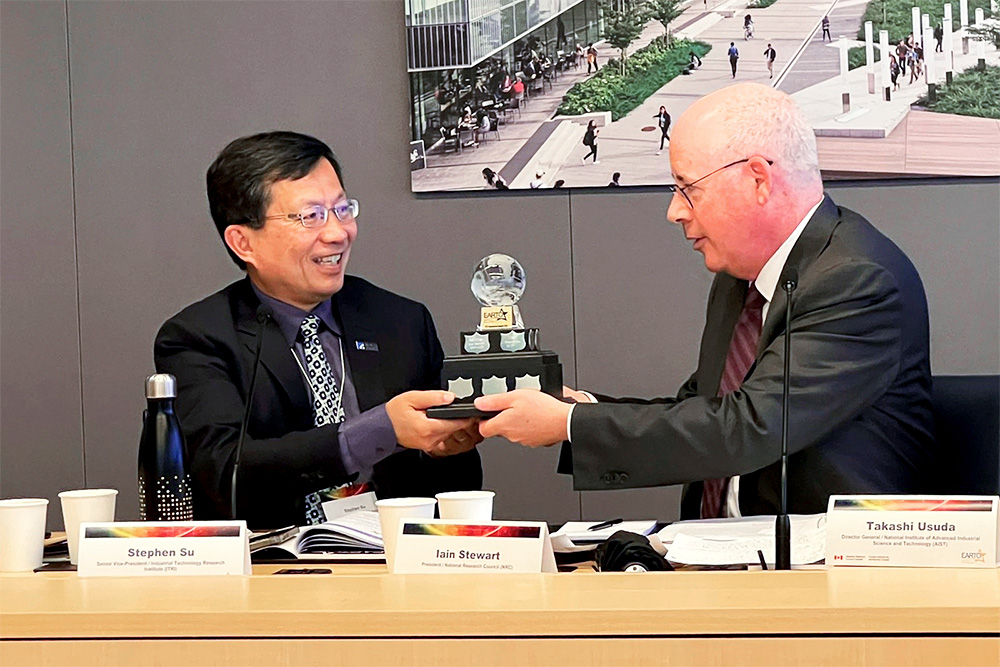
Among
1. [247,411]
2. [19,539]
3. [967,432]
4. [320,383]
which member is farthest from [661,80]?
[19,539]

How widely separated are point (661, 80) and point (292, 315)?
130 centimetres

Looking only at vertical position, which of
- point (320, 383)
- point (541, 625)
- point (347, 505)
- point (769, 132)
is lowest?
point (347, 505)

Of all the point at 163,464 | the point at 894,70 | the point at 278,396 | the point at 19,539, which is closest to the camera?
the point at 19,539

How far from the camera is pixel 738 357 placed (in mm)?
2225

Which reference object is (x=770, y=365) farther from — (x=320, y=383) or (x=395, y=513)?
(x=320, y=383)

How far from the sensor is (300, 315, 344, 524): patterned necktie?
8.02ft

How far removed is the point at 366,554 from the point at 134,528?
0.43 meters

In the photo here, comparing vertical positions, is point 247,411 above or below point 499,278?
below

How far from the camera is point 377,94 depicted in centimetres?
334

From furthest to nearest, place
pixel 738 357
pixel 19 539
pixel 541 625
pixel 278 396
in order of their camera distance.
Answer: pixel 278 396 < pixel 738 357 < pixel 19 539 < pixel 541 625

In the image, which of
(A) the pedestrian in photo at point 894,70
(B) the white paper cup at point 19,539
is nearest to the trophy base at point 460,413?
(B) the white paper cup at point 19,539

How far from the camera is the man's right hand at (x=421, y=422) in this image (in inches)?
85.9

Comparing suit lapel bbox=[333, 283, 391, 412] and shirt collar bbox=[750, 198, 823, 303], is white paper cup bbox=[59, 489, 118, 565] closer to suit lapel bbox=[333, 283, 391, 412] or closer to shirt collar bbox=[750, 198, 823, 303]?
suit lapel bbox=[333, 283, 391, 412]

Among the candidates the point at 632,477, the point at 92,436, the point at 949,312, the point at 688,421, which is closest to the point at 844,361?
the point at 688,421
